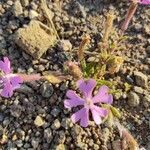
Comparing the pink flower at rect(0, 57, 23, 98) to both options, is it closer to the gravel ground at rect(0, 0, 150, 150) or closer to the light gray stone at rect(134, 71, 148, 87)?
the gravel ground at rect(0, 0, 150, 150)

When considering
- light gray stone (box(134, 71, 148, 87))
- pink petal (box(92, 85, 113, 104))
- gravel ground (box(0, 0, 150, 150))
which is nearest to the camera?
pink petal (box(92, 85, 113, 104))

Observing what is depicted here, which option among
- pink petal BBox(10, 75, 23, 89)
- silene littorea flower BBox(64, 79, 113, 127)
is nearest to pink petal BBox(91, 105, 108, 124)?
silene littorea flower BBox(64, 79, 113, 127)

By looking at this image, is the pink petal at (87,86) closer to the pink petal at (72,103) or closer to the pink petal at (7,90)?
the pink petal at (72,103)

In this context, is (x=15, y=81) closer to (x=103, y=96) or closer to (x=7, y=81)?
(x=7, y=81)

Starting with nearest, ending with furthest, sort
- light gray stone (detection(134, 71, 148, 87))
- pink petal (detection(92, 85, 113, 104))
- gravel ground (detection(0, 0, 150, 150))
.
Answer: pink petal (detection(92, 85, 113, 104)), gravel ground (detection(0, 0, 150, 150)), light gray stone (detection(134, 71, 148, 87))

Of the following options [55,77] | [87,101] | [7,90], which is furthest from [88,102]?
[7,90]

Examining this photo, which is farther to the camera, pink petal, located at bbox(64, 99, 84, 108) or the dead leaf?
the dead leaf

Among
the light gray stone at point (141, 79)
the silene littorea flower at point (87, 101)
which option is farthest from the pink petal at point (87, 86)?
the light gray stone at point (141, 79)

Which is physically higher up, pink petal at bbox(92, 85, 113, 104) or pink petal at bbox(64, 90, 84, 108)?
pink petal at bbox(92, 85, 113, 104)
